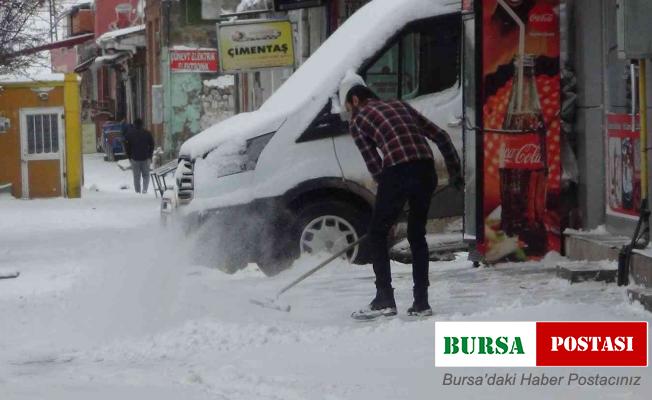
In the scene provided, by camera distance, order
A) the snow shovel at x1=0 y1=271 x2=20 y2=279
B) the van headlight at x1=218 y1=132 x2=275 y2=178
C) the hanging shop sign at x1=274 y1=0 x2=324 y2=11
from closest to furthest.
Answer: the van headlight at x1=218 y1=132 x2=275 y2=178 → the snow shovel at x1=0 y1=271 x2=20 y2=279 → the hanging shop sign at x1=274 y1=0 x2=324 y2=11

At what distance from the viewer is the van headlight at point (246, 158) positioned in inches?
512

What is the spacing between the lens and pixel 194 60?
1329 inches

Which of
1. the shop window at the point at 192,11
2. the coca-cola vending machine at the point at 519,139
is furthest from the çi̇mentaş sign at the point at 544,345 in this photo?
the shop window at the point at 192,11

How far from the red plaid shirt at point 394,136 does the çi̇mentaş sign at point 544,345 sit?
1.64 m

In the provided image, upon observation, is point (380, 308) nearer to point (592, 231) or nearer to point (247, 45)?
point (592, 231)

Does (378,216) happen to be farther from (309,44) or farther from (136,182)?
(136,182)

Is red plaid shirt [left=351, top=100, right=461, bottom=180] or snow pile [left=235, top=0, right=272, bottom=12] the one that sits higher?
snow pile [left=235, top=0, right=272, bottom=12]

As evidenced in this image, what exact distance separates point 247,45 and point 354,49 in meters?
9.83

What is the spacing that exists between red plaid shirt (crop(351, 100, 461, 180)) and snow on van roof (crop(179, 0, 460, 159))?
304 centimetres

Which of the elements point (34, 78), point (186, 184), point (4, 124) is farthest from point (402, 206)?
point (34, 78)

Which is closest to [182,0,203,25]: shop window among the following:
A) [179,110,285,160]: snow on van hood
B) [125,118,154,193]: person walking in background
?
[125,118,154,193]: person walking in background

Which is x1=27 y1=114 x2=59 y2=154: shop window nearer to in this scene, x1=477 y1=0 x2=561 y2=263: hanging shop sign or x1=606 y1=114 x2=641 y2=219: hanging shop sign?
x1=477 y1=0 x2=561 y2=263: hanging shop sign

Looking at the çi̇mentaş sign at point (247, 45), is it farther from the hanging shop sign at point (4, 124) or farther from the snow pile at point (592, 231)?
the snow pile at point (592, 231)

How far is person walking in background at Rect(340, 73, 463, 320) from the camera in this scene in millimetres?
9781
